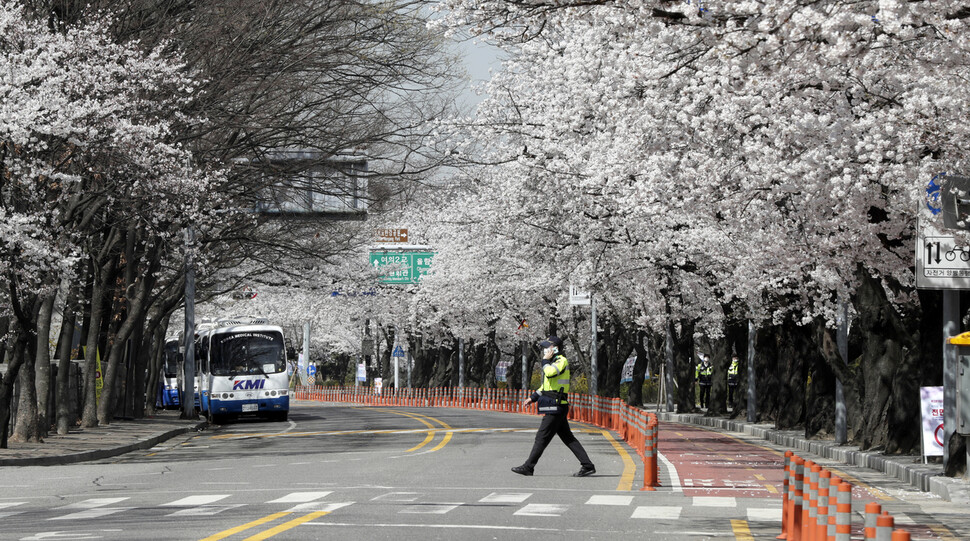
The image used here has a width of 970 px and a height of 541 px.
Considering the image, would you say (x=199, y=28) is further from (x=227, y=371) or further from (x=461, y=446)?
(x=227, y=371)

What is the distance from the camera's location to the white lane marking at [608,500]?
1470cm

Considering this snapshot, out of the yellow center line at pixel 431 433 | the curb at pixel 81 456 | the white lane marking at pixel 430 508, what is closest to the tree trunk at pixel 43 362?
the curb at pixel 81 456

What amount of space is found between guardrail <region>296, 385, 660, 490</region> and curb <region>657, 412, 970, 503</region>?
2799mm

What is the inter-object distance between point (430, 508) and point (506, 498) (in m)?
1.44

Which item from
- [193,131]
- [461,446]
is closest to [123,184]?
[193,131]

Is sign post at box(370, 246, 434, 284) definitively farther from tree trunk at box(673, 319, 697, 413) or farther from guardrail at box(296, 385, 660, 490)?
tree trunk at box(673, 319, 697, 413)

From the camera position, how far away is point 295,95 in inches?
1016

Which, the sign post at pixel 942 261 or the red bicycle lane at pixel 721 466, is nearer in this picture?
the red bicycle lane at pixel 721 466

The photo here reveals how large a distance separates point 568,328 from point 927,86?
144ft

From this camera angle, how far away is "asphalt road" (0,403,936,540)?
12062mm

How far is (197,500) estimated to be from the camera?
1492cm

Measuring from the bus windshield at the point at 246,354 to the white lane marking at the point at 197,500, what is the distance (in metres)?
27.5

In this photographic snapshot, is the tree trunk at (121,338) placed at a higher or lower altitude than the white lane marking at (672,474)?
higher

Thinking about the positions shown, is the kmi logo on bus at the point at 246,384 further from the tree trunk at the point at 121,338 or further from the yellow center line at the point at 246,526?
the yellow center line at the point at 246,526
